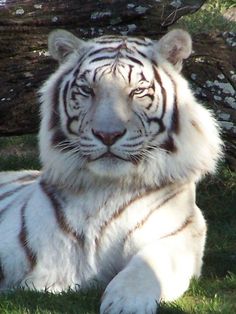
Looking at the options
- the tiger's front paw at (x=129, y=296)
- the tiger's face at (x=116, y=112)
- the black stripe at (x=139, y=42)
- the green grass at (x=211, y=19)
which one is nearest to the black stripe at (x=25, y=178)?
the tiger's face at (x=116, y=112)

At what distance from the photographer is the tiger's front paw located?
412 cm

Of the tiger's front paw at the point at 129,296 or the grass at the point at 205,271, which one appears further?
the grass at the point at 205,271

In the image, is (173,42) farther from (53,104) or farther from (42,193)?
(42,193)

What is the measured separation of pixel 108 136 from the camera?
14.3 ft

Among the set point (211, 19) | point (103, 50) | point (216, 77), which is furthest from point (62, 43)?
point (211, 19)

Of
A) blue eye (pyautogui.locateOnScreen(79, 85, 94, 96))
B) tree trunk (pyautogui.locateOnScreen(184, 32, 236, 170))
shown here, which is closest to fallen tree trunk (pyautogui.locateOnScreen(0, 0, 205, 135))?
tree trunk (pyautogui.locateOnScreen(184, 32, 236, 170))

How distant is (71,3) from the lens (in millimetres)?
6375

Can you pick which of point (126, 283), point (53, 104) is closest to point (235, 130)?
point (53, 104)

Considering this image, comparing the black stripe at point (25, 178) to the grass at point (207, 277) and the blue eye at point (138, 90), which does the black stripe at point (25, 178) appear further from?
the blue eye at point (138, 90)

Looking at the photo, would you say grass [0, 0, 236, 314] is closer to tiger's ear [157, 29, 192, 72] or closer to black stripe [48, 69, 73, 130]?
black stripe [48, 69, 73, 130]

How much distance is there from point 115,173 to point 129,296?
0.67m

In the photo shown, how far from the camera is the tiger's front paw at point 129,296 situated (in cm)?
412

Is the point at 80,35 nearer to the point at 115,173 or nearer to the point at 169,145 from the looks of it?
the point at 169,145

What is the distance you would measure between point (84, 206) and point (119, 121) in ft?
1.91
